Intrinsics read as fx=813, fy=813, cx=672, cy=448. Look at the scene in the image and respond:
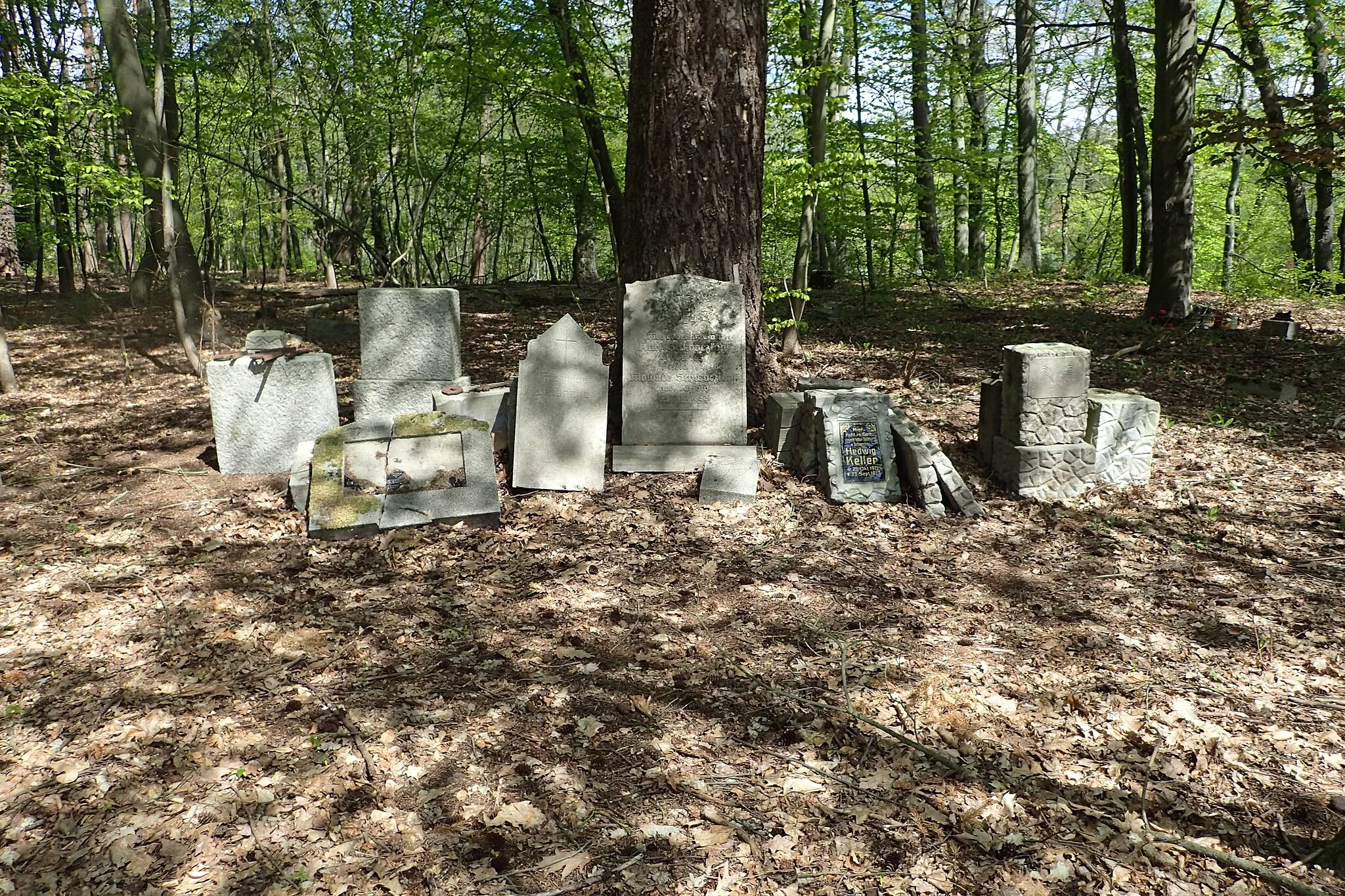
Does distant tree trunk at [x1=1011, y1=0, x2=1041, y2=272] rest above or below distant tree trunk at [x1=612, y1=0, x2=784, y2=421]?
above

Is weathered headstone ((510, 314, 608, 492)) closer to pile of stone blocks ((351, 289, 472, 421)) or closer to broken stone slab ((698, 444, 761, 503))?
broken stone slab ((698, 444, 761, 503))

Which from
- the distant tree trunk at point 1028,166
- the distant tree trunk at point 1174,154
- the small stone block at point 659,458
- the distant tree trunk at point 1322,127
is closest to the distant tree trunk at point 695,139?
the small stone block at point 659,458

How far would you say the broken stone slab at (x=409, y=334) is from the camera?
6.57 meters

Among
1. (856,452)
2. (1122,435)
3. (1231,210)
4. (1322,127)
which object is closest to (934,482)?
(856,452)

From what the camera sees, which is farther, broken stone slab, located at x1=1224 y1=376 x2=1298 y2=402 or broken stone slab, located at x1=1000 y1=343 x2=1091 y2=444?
broken stone slab, located at x1=1224 y1=376 x2=1298 y2=402

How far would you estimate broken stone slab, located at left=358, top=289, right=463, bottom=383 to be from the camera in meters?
6.57

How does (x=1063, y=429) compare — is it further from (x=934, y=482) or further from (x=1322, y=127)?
(x=1322, y=127)

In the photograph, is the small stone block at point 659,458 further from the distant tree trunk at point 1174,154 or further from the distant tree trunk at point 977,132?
the distant tree trunk at point 977,132

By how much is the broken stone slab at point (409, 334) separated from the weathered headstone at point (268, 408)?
487 mm

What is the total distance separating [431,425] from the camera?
559cm

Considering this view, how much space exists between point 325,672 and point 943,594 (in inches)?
125

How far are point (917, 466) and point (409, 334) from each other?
4128 millimetres

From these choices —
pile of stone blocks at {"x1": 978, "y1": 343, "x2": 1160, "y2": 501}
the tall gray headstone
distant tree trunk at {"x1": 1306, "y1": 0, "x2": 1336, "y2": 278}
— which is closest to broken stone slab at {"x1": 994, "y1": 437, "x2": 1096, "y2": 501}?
pile of stone blocks at {"x1": 978, "y1": 343, "x2": 1160, "y2": 501}

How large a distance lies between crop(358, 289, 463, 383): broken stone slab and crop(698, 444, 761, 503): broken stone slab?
8.09 ft
